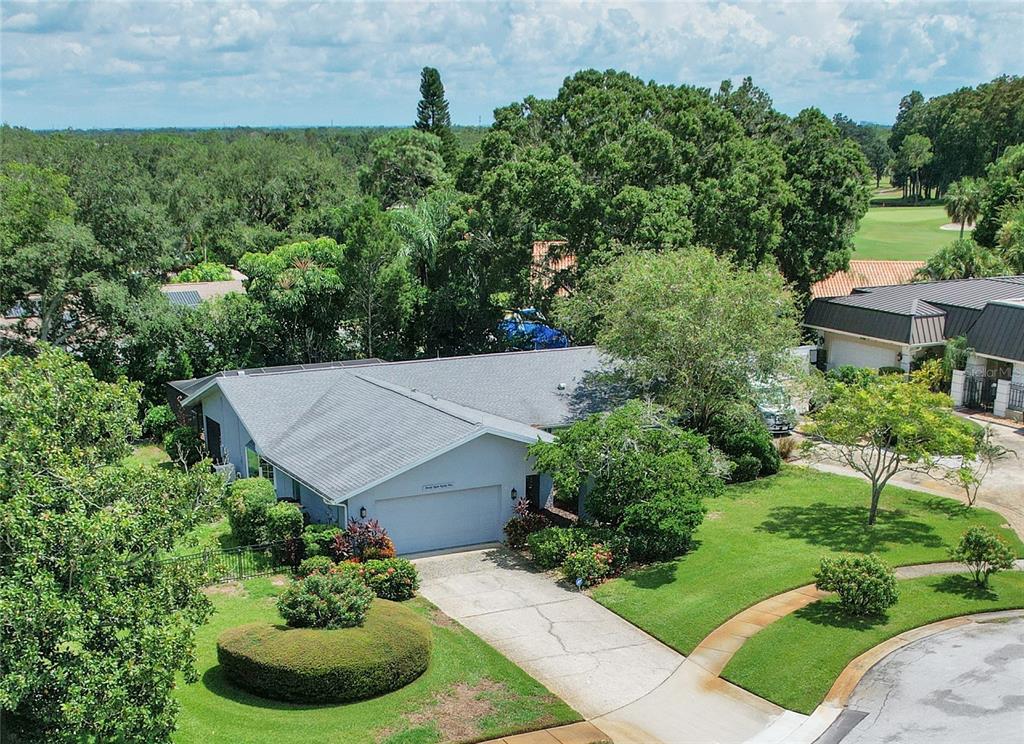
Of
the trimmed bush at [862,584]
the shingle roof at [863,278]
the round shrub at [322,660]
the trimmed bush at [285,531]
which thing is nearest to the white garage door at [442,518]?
the trimmed bush at [285,531]

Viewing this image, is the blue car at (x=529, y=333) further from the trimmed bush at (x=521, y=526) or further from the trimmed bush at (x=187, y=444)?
the trimmed bush at (x=521, y=526)

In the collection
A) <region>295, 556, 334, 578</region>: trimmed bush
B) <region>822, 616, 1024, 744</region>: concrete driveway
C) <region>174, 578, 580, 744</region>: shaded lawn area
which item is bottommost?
<region>174, 578, 580, 744</region>: shaded lawn area

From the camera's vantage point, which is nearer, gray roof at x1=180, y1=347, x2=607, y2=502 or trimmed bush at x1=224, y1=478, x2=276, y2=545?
trimmed bush at x1=224, y1=478, x2=276, y2=545

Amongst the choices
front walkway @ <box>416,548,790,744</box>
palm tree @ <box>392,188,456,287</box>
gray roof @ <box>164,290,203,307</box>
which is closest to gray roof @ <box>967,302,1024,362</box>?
front walkway @ <box>416,548,790,744</box>

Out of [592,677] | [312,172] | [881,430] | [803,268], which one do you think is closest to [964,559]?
[881,430]

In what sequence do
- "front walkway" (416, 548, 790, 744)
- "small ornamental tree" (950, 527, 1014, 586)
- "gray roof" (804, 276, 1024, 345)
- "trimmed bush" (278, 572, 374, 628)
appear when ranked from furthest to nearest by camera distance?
"gray roof" (804, 276, 1024, 345)
"small ornamental tree" (950, 527, 1014, 586)
"trimmed bush" (278, 572, 374, 628)
"front walkway" (416, 548, 790, 744)

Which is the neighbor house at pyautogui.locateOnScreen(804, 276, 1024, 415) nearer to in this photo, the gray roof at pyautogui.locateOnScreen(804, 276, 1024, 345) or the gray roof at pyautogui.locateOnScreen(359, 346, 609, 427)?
the gray roof at pyautogui.locateOnScreen(804, 276, 1024, 345)

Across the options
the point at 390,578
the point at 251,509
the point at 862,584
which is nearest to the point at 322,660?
the point at 390,578
